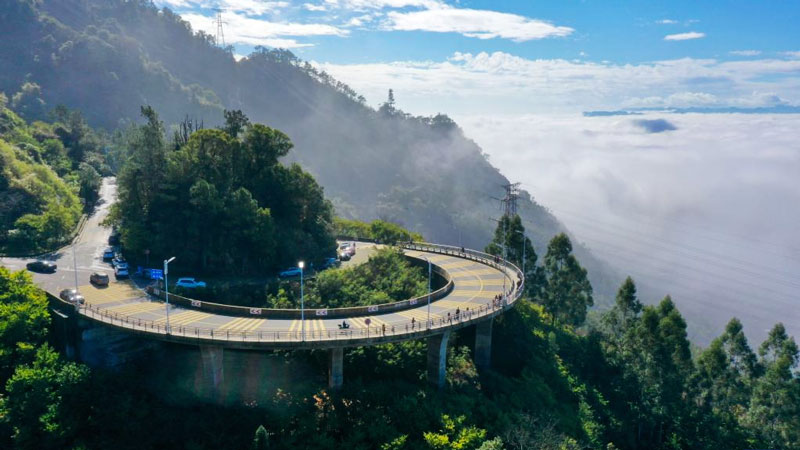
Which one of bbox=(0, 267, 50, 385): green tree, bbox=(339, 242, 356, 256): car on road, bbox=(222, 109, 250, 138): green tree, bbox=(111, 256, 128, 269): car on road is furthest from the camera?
bbox=(339, 242, 356, 256): car on road

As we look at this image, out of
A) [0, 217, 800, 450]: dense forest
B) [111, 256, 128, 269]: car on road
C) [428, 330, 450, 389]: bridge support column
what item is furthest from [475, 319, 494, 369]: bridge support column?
[111, 256, 128, 269]: car on road

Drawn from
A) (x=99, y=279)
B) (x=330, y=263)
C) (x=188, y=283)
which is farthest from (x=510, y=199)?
(x=99, y=279)

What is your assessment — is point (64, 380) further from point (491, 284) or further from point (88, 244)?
point (491, 284)

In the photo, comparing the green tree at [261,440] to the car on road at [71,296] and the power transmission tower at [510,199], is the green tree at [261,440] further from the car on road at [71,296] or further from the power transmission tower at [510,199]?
the power transmission tower at [510,199]

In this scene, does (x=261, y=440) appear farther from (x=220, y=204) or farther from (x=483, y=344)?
(x=220, y=204)

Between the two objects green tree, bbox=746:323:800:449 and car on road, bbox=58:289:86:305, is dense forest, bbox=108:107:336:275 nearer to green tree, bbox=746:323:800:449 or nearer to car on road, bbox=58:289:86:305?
car on road, bbox=58:289:86:305

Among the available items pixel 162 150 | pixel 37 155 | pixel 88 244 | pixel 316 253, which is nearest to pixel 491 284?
pixel 316 253
